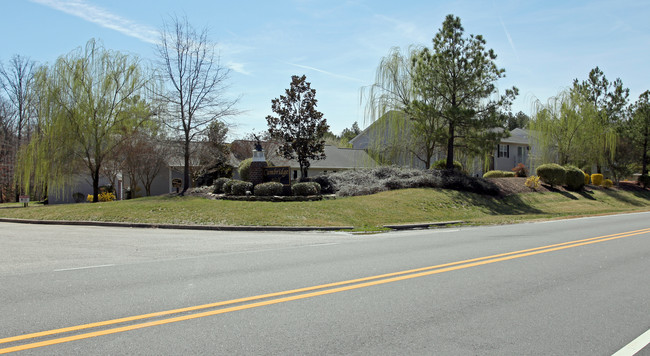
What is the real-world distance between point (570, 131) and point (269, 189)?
2793 cm

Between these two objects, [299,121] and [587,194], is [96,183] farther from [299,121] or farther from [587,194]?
[587,194]

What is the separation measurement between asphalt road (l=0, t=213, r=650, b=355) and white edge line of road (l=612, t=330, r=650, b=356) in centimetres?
6

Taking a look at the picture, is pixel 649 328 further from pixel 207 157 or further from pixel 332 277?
pixel 207 157

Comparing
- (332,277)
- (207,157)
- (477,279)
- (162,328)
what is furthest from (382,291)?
(207,157)

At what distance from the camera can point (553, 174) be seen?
3125 cm

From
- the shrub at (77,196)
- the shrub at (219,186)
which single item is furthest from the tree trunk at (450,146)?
the shrub at (77,196)

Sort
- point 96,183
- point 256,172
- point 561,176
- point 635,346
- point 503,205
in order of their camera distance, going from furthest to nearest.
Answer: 1. point 561,176
2. point 96,183
3. point 503,205
4. point 256,172
5. point 635,346

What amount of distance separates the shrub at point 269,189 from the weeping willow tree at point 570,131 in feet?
86.4

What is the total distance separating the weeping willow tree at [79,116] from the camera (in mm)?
26594

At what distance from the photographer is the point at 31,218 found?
1998 cm

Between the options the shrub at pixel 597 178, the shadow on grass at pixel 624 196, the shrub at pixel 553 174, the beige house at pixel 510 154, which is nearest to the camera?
the shrub at pixel 553 174

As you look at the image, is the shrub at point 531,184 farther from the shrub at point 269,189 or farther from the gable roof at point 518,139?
the shrub at point 269,189

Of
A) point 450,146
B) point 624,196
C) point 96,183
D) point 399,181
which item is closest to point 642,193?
point 624,196

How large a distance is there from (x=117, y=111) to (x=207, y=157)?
19.7 feet
